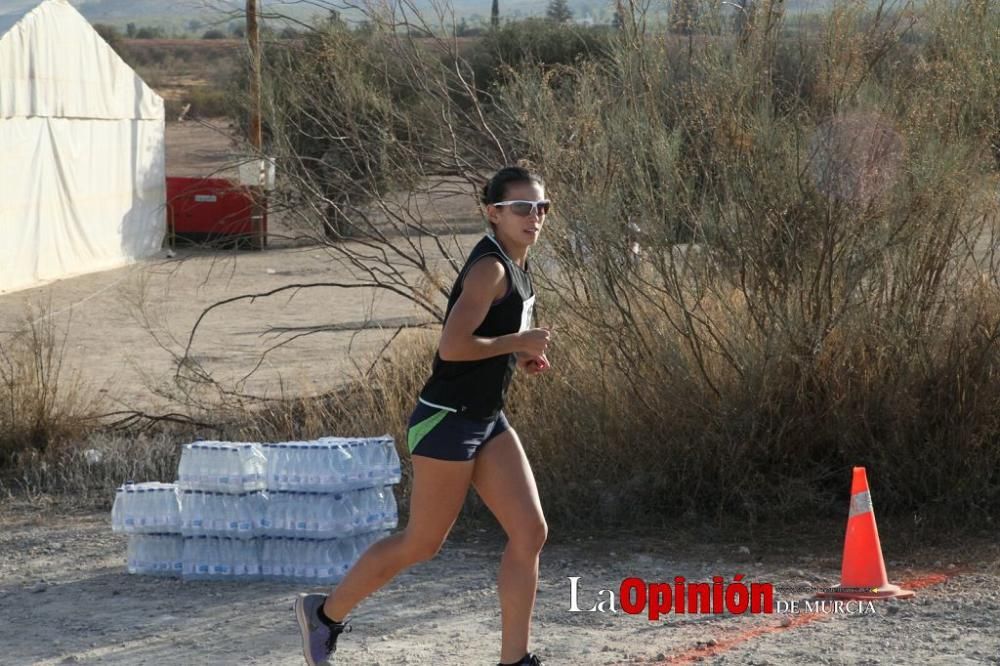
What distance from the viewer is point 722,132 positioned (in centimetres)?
688

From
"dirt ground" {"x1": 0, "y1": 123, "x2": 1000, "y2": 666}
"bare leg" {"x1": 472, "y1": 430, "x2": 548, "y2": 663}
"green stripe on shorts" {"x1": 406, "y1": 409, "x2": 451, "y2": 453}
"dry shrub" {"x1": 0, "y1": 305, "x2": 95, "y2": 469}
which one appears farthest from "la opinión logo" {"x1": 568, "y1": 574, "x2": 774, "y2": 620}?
"dry shrub" {"x1": 0, "y1": 305, "x2": 95, "y2": 469}

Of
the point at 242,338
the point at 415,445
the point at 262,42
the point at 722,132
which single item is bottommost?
the point at 242,338

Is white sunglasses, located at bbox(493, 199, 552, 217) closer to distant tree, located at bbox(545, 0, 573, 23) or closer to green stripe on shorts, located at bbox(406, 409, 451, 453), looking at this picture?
green stripe on shorts, located at bbox(406, 409, 451, 453)

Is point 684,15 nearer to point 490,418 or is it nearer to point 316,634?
point 490,418

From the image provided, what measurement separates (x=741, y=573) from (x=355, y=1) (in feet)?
14.9

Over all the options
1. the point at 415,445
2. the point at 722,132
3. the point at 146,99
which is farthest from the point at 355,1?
the point at 146,99

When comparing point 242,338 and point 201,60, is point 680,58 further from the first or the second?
point 201,60

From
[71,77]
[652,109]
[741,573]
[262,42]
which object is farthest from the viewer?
[71,77]

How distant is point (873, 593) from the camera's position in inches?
212

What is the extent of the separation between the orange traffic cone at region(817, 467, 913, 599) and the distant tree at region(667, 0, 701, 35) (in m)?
3.05

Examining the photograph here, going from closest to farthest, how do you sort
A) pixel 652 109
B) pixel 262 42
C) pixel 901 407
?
pixel 901 407 → pixel 652 109 → pixel 262 42

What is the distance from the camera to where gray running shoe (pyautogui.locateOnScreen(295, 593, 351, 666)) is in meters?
4.51

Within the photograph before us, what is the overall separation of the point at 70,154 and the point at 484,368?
17820mm

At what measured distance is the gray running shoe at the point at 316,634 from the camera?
4508 millimetres
